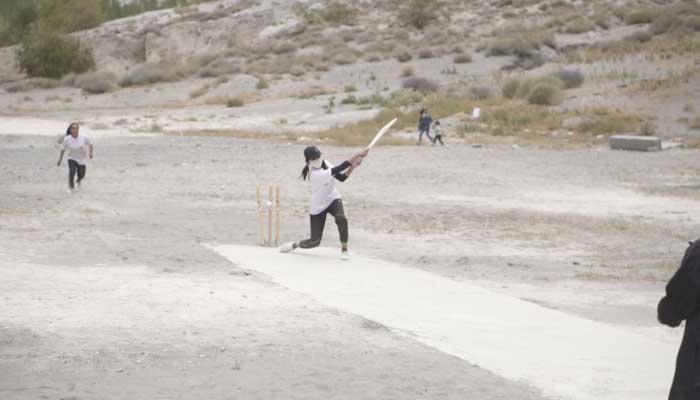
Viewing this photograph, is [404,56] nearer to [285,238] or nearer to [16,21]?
[16,21]

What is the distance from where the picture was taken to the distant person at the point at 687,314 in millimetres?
5934

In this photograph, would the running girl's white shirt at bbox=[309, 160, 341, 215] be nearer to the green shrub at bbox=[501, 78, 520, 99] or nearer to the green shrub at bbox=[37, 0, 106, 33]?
the green shrub at bbox=[501, 78, 520, 99]

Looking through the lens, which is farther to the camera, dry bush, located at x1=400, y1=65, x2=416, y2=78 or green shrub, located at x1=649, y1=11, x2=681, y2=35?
green shrub, located at x1=649, y1=11, x2=681, y2=35

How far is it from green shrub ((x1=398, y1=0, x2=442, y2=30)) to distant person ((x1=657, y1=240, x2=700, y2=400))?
2862 inches

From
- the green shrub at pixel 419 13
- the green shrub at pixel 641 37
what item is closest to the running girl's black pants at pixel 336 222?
the green shrub at pixel 641 37

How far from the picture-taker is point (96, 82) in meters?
64.0

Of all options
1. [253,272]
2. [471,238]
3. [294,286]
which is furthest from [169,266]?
[471,238]

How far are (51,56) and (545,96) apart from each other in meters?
36.7

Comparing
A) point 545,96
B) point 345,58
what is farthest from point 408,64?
point 545,96

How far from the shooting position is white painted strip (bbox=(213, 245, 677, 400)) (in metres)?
9.12

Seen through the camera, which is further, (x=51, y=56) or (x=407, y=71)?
(x=51, y=56)

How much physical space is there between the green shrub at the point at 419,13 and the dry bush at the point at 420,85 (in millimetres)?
23194

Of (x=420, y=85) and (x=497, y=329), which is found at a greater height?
(x=420, y=85)

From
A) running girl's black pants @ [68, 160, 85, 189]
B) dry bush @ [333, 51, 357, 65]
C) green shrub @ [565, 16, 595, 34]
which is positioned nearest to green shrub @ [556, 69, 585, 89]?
dry bush @ [333, 51, 357, 65]
